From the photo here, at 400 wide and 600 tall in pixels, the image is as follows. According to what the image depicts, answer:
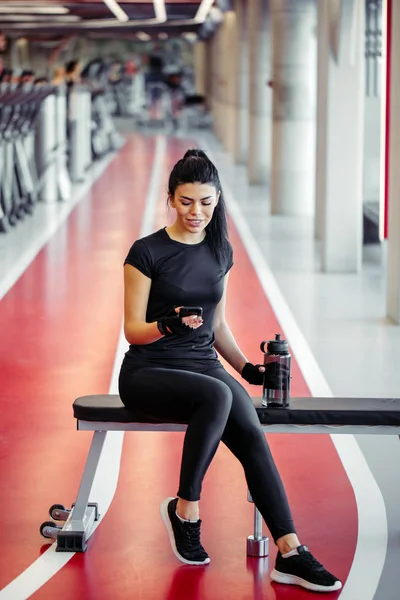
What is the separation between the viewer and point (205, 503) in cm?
527

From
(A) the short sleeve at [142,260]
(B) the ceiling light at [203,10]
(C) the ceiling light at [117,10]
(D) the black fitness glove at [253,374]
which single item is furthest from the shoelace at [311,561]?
(B) the ceiling light at [203,10]

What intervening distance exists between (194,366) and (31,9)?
26.1 meters

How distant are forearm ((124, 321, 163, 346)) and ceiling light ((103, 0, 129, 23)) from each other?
24.9 m

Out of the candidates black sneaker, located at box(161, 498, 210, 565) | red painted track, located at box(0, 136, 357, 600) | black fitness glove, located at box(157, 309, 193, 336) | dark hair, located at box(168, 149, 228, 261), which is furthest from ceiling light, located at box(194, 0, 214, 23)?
black sneaker, located at box(161, 498, 210, 565)

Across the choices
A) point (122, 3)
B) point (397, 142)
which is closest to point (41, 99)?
point (397, 142)

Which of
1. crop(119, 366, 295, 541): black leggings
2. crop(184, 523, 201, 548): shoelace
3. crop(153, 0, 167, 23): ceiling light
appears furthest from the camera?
crop(153, 0, 167, 23): ceiling light

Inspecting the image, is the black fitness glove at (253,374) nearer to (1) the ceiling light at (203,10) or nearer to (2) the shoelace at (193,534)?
(2) the shoelace at (193,534)

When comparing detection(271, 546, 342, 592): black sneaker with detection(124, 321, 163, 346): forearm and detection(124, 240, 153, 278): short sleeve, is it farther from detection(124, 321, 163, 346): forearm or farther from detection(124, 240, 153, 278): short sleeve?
detection(124, 240, 153, 278): short sleeve

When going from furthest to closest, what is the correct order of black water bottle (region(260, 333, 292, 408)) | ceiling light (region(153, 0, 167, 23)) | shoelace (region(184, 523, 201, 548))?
ceiling light (region(153, 0, 167, 23)), black water bottle (region(260, 333, 292, 408)), shoelace (region(184, 523, 201, 548))

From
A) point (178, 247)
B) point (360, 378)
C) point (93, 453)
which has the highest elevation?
point (178, 247)

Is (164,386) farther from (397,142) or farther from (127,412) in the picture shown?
(397,142)

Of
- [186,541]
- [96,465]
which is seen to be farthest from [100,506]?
[186,541]

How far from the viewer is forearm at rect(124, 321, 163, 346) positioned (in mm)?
4574

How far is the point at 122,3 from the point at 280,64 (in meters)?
14.2
